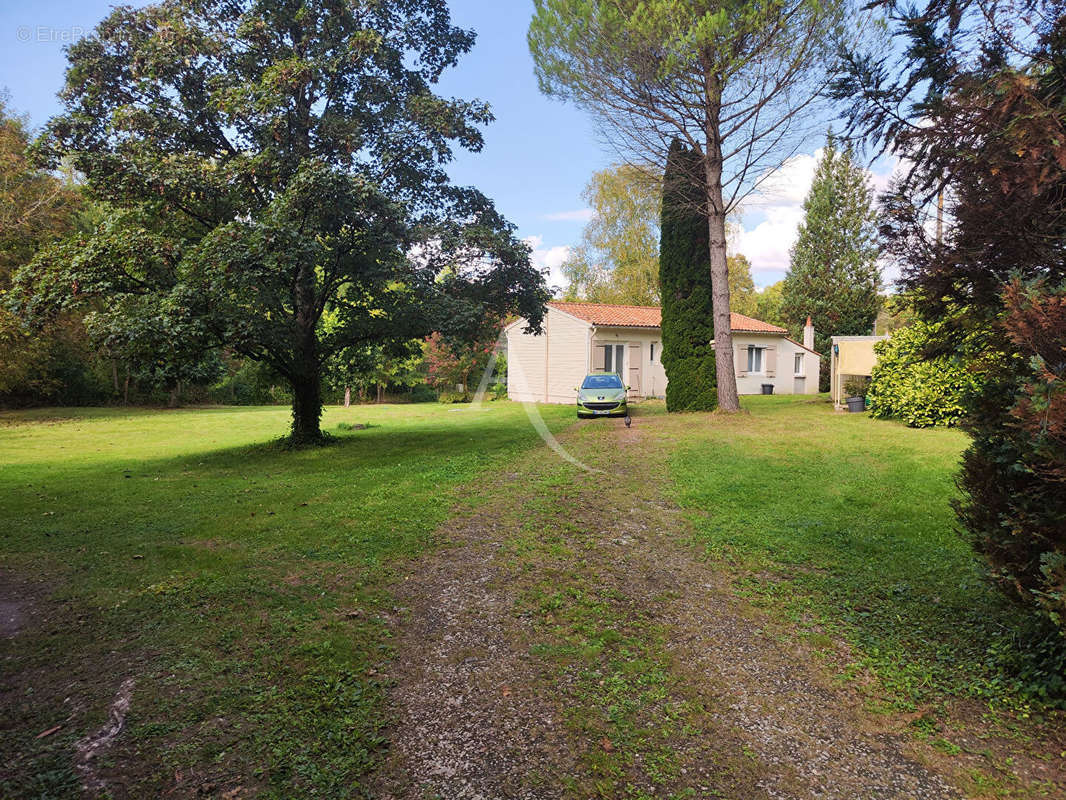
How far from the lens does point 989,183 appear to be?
3.10m

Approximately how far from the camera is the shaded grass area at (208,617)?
270 cm

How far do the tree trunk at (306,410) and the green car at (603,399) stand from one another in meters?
7.69

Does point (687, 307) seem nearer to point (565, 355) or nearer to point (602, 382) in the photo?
point (602, 382)

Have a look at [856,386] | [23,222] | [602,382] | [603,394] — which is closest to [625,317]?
[602,382]

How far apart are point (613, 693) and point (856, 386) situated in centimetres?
1763

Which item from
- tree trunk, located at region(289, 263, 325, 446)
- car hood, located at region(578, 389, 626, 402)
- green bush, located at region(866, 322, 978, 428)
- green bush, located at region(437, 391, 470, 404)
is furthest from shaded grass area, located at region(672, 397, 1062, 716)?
green bush, located at region(437, 391, 470, 404)

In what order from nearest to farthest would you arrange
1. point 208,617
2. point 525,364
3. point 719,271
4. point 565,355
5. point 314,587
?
point 208,617 → point 314,587 → point 719,271 → point 565,355 → point 525,364

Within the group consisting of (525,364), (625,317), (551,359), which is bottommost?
(525,364)

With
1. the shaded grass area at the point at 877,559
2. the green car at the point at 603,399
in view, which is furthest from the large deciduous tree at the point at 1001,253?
the green car at the point at 603,399

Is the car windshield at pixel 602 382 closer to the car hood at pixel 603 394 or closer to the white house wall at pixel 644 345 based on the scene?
the car hood at pixel 603 394

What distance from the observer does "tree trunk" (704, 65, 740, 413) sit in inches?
626

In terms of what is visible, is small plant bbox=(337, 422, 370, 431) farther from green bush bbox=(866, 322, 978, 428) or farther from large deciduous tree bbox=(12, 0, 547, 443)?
green bush bbox=(866, 322, 978, 428)

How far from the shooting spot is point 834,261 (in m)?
28.5

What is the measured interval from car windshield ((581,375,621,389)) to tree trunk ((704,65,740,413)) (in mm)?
3032
